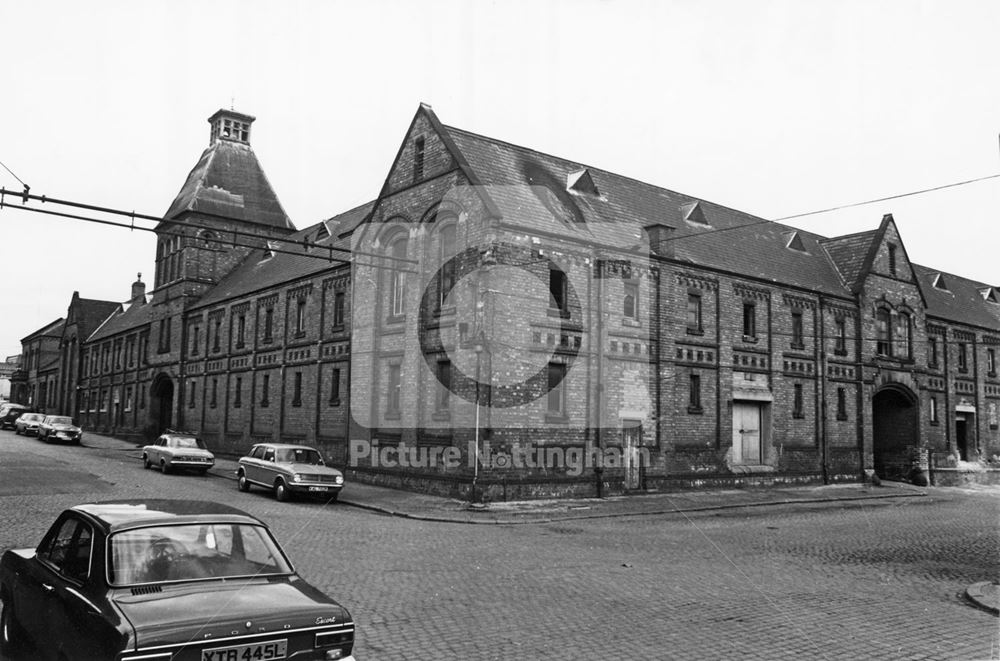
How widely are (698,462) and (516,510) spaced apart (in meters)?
8.92

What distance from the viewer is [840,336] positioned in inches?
1243

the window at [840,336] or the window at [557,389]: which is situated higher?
the window at [840,336]

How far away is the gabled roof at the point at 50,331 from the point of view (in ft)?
236

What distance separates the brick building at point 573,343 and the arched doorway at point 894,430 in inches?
3.8

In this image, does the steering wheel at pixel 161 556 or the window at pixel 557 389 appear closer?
the steering wheel at pixel 161 556

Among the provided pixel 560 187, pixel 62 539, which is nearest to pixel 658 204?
pixel 560 187

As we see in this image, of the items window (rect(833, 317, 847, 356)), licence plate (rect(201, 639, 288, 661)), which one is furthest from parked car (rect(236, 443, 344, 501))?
window (rect(833, 317, 847, 356))

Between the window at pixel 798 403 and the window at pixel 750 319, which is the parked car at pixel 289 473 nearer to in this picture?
the window at pixel 750 319

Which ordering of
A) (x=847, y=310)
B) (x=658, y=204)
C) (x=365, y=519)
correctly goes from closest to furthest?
(x=365, y=519) → (x=658, y=204) → (x=847, y=310)

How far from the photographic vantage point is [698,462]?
26.3 metres

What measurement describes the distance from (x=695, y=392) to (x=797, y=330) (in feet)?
21.3

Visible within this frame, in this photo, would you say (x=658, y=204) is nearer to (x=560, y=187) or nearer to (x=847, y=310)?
(x=560, y=187)

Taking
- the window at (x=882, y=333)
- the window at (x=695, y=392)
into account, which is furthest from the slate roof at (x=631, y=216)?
the window at (x=695, y=392)

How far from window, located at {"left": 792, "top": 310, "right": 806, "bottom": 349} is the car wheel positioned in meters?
28.4
